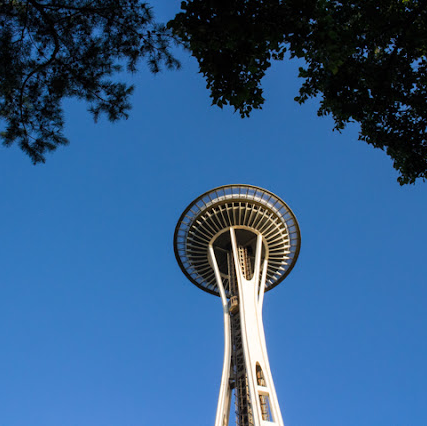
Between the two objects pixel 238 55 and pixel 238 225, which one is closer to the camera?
pixel 238 55

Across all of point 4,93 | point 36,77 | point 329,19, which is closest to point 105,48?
point 36,77

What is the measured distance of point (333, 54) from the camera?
588 cm

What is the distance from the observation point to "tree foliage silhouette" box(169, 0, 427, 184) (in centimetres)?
614

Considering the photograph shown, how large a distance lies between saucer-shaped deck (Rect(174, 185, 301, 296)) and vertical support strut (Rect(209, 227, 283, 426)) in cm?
135

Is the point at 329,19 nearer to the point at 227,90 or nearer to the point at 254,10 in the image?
the point at 254,10

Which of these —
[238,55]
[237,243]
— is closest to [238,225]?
[237,243]

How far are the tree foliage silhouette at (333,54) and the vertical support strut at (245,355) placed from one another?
18.1 m

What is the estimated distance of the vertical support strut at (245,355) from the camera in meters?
22.1

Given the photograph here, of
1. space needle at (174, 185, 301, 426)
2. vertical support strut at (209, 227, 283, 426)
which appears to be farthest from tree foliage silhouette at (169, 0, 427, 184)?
space needle at (174, 185, 301, 426)

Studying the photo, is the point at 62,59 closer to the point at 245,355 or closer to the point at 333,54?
the point at 333,54

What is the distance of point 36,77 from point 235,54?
374cm

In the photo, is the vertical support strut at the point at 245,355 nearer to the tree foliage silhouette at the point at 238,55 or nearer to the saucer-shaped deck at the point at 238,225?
the saucer-shaped deck at the point at 238,225

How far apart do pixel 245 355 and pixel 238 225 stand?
39.1 ft

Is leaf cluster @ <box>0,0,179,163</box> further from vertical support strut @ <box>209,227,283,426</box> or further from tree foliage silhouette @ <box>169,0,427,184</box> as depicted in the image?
vertical support strut @ <box>209,227,283,426</box>
